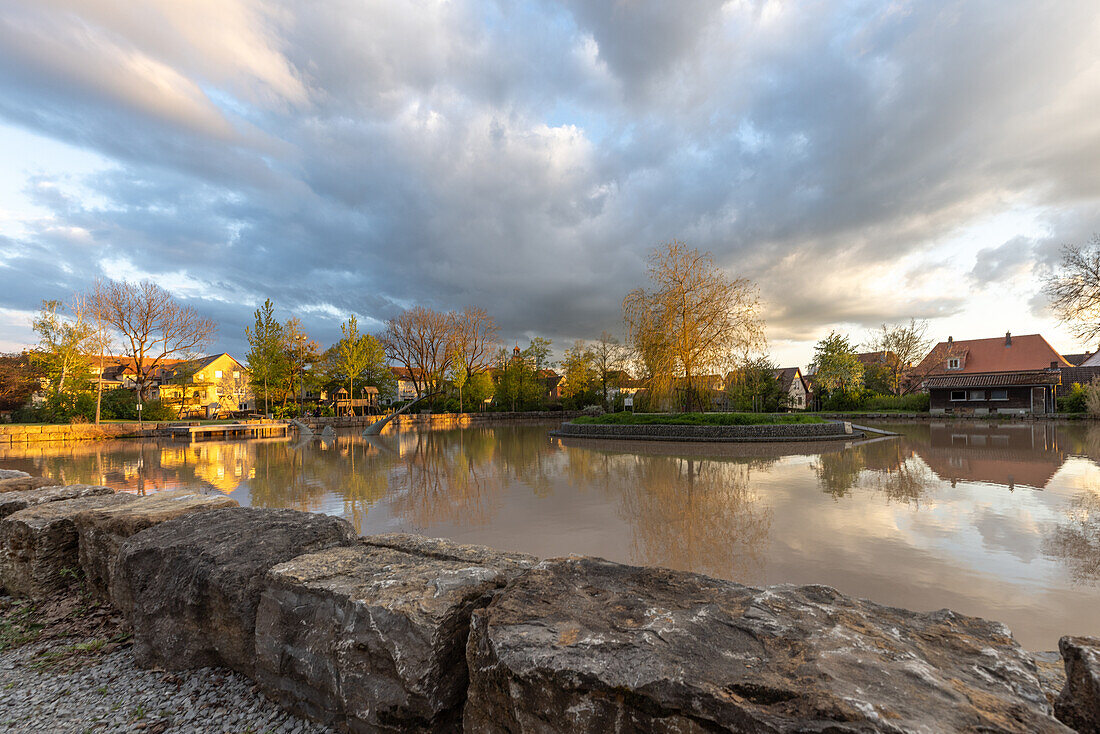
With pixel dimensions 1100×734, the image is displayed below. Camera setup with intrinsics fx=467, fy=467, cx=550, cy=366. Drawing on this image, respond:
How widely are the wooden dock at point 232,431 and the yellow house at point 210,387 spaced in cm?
1274

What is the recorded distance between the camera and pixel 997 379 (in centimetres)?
3656

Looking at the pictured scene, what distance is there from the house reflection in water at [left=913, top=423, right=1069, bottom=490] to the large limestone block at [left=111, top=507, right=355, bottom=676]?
1167 cm

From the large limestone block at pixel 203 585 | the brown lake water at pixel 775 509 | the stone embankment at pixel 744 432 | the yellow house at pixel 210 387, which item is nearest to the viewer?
the large limestone block at pixel 203 585

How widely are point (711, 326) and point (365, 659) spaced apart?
75.9ft

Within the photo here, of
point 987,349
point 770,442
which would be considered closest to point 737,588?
point 770,442

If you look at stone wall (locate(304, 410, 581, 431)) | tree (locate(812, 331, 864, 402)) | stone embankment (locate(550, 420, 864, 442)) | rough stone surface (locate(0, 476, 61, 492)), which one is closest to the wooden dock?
stone wall (locate(304, 410, 581, 431))

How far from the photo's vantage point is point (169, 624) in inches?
99.9

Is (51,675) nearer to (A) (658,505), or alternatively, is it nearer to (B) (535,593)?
(B) (535,593)

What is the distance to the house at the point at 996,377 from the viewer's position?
34.8 meters

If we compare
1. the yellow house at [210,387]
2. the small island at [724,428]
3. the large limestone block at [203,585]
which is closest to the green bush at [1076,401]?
the small island at [724,428]

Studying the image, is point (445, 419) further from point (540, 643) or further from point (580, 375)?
point (540, 643)

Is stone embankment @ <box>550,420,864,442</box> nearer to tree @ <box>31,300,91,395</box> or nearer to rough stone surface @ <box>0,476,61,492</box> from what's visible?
rough stone surface @ <box>0,476,61,492</box>

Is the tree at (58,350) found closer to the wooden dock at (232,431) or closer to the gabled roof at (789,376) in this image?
the wooden dock at (232,431)

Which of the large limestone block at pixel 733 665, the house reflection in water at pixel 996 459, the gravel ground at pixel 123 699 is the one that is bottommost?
the house reflection in water at pixel 996 459
